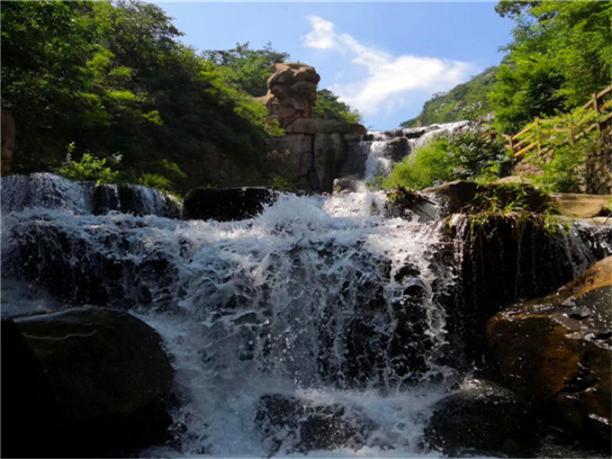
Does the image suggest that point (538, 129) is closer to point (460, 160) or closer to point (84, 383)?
point (460, 160)

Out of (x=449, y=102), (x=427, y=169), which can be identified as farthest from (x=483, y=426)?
(x=449, y=102)

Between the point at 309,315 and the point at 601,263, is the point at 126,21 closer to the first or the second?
the point at 309,315

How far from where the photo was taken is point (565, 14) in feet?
52.5

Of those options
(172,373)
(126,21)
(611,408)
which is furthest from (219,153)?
(611,408)

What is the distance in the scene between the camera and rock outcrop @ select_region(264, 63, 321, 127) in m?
30.0

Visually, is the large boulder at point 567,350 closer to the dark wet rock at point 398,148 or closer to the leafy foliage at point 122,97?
the leafy foliage at point 122,97

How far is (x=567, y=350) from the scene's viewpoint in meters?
4.21

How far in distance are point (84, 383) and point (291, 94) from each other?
28395 mm

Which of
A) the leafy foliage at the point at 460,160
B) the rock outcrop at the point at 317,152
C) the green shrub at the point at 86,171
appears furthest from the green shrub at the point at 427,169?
the green shrub at the point at 86,171

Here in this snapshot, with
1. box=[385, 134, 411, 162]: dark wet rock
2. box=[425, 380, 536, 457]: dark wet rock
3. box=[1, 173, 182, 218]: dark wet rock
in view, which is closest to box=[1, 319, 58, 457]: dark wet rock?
box=[425, 380, 536, 457]: dark wet rock

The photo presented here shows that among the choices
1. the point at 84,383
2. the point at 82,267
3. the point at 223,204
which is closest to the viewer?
the point at 84,383

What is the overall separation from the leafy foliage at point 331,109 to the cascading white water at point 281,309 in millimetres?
30738

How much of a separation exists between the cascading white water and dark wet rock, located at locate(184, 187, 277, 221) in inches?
149

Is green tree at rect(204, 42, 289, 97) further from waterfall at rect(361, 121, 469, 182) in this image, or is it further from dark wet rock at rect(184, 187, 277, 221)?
dark wet rock at rect(184, 187, 277, 221)
